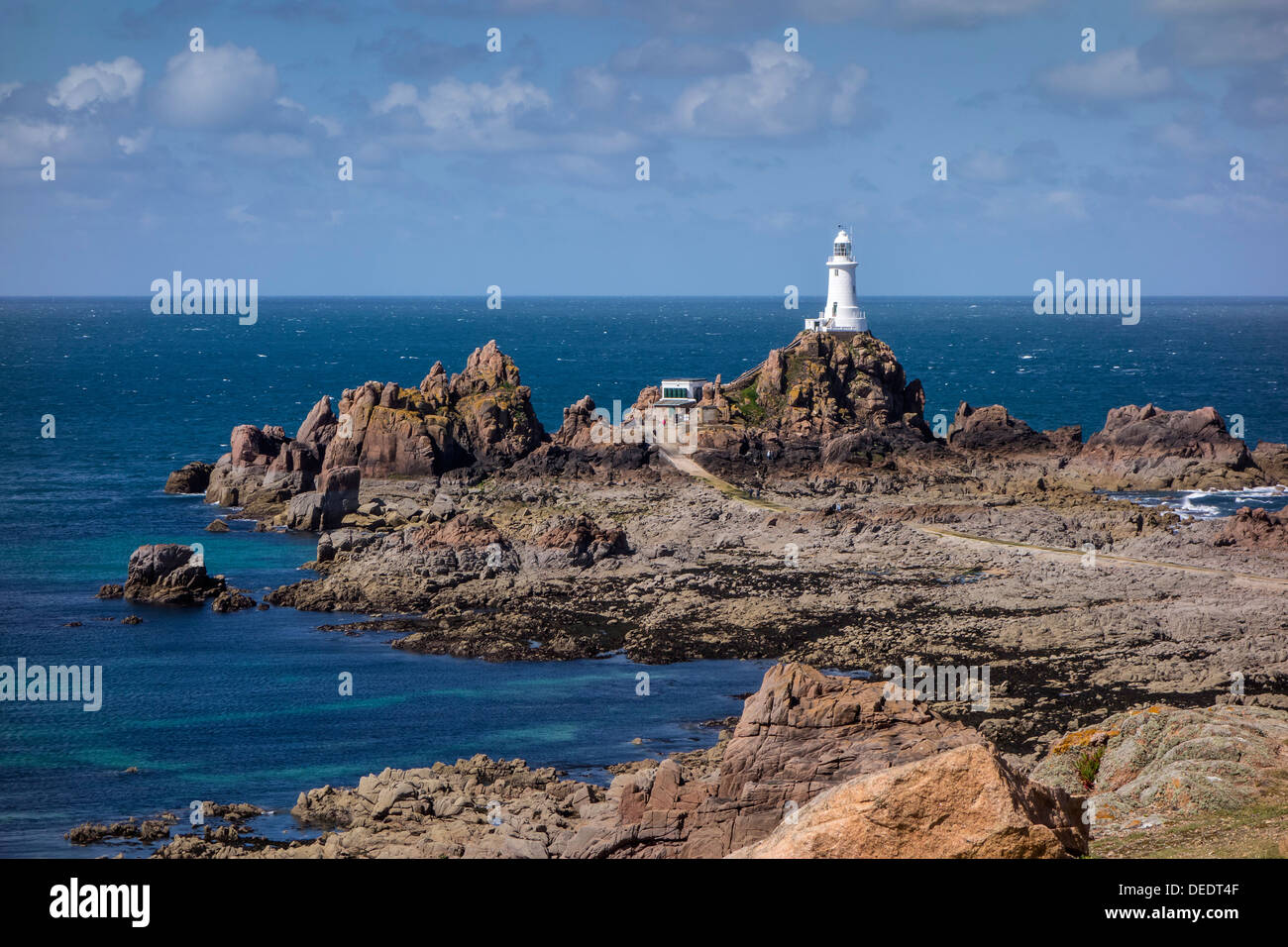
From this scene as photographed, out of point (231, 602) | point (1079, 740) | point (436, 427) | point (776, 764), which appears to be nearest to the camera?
point (776, 764)

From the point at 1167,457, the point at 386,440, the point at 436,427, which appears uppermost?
the point at 436,427

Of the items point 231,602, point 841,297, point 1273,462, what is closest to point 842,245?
point 841,297

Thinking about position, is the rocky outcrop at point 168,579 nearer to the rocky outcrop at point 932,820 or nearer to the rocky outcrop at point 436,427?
the rocky outcrop at point 436,427

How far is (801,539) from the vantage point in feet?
227

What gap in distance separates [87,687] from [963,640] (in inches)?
1247

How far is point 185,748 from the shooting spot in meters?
42.0

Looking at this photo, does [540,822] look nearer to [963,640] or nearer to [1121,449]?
[963,640]

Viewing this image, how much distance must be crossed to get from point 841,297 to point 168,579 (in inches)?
2411

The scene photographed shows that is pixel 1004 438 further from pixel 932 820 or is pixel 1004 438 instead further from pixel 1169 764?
pixel 932 820

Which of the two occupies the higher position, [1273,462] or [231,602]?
[1273,462]

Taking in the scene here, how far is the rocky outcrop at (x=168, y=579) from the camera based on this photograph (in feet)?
201
